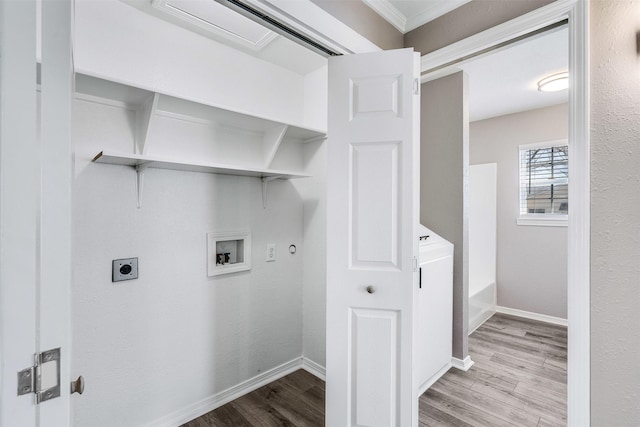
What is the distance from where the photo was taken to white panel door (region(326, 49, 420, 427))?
4.61ft

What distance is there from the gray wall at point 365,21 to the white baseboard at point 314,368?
7.51 feet

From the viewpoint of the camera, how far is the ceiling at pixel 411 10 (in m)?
1.70

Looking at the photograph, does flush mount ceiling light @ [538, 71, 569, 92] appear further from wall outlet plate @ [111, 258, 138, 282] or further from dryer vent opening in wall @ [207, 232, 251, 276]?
wall outlet plate @ [111, 258, 138, 282]

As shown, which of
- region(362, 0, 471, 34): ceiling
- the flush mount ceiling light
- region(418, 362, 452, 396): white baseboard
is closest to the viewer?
region(362, 0, 471, 34): ceiling

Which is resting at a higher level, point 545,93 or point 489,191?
point 545,93

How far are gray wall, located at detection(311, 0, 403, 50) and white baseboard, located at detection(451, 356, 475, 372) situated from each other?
2.38 meters

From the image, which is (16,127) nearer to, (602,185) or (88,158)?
(88,158)

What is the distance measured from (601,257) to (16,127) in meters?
1.93

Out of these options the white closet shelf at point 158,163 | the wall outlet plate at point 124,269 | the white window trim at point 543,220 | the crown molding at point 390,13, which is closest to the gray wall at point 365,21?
the crown molding at point 390,13

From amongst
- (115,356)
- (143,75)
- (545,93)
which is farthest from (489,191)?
(115,356)

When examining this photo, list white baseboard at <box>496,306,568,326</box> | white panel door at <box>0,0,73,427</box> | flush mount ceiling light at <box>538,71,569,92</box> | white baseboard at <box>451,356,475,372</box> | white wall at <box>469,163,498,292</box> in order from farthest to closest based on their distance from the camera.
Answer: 1. white wall at <box>469,163,498,292</box>
2. white baseboard at <box>496,306,568,326</box>
3. flush mount ceiling light at <box>538,71,569,92</box>
4. white baseboard at <box>451,356,475,372</box>
5. white panel door at <box>0,0,73,427</box>

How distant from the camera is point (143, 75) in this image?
1.59 m

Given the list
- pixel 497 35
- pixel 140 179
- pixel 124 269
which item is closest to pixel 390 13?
pixel 497 35

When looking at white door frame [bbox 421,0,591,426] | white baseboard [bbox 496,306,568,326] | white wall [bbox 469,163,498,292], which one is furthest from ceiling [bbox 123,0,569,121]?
white baseboard [bbox 496,306,568,326]
